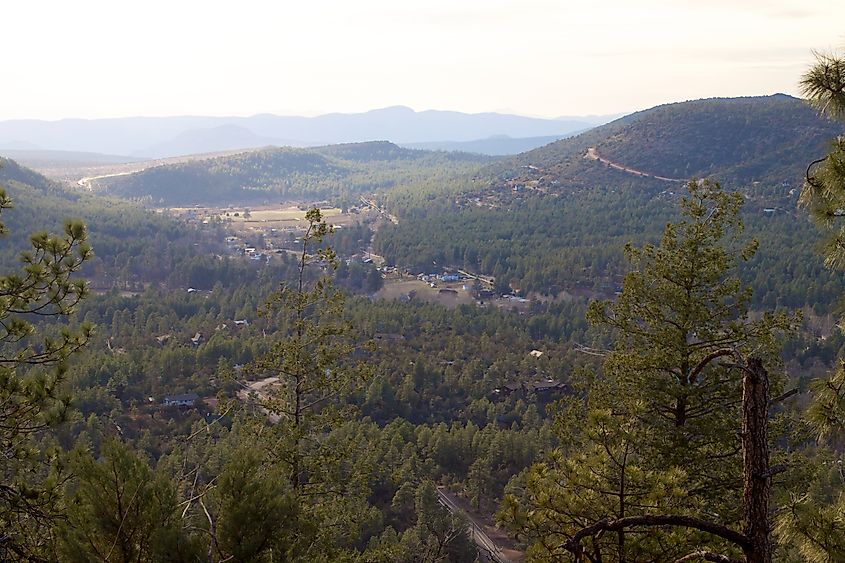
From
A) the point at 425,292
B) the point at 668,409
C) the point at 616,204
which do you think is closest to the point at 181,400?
the point at 668,409

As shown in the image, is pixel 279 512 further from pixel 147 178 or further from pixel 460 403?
pixel 147 178

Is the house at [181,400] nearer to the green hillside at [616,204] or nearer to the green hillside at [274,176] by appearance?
the green hillside at [616,204]

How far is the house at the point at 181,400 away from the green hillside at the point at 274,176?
9029 cm

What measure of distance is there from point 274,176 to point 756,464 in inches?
5473

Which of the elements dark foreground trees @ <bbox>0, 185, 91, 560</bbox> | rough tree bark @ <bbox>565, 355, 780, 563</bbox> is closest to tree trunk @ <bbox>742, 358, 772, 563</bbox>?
rough tree bark @ <bbox>565, 355, 780, 563</bbox>

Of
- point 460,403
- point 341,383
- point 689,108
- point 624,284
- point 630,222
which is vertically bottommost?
point 460,403

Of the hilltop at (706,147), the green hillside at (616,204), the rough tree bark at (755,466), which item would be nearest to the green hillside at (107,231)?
the green hillside at (616,204)

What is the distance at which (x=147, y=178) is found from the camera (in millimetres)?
116625

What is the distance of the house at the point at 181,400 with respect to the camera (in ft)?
84.8

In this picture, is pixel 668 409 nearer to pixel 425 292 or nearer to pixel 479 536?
pixel 479 536

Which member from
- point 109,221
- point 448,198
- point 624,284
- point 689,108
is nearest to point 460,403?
point 624,284

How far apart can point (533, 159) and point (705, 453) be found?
9748cm

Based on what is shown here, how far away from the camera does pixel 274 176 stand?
13625 cm

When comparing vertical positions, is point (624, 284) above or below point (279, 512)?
above
